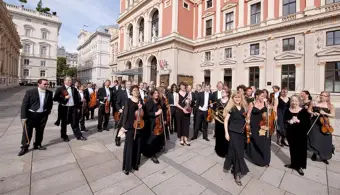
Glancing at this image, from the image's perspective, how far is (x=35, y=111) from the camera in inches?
170

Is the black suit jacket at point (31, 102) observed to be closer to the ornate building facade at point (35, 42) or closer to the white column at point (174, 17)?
the white column at point (174, 17)

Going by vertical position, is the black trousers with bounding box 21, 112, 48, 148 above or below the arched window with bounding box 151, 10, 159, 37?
below

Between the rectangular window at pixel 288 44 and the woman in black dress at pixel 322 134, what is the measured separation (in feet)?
49.4

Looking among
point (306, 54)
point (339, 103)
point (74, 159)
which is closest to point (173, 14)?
point (306, 54)

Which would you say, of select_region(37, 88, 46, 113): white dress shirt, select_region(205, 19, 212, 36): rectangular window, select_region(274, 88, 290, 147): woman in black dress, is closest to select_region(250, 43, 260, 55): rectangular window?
select_region(205, 19, 212, 36): rectangular window

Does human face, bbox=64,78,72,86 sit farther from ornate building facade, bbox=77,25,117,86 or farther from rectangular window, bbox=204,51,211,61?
ornate building facade, bbox=77,25,117,86

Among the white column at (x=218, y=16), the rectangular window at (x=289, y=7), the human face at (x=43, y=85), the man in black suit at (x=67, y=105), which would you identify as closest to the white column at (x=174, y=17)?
the white column at (x=218, y=16)

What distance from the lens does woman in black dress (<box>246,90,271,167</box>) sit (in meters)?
3.84

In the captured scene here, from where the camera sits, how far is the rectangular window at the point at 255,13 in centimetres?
1827

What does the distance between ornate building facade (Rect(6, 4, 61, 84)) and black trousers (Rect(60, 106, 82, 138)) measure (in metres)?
61.3

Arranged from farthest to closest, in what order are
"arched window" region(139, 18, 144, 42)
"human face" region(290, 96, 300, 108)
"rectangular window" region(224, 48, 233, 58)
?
"arched window" region(139, 18, 144, 42), "rectangular window" region(224, 48, 233, 58), "human face" region(290, 96, 300, 108)

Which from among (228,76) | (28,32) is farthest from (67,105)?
(28,32)

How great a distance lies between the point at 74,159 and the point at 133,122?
2.02m

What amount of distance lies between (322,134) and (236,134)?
3.00 m
